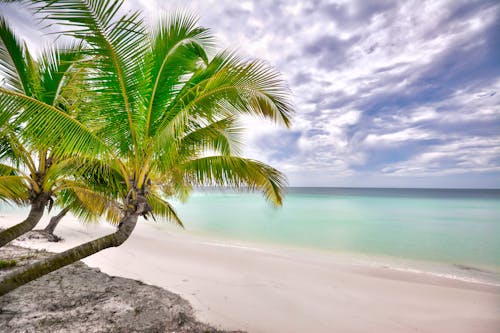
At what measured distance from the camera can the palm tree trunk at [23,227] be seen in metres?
2.95

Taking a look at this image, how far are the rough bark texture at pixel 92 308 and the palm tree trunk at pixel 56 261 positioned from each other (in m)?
1.08

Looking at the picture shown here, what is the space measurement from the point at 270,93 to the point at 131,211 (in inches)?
88.8

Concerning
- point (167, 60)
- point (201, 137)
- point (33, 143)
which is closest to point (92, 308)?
point (33, 143)

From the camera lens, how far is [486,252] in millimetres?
9820

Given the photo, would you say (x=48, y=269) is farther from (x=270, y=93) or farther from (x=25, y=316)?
(x=270, y=93)

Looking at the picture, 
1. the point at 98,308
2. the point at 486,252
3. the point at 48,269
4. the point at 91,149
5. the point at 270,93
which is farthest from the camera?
the point at 486,252

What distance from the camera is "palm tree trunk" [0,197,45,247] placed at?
9.67 ft

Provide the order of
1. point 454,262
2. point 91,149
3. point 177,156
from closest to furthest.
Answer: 1. point 91,149
2. point 177,156
3. point 454,262

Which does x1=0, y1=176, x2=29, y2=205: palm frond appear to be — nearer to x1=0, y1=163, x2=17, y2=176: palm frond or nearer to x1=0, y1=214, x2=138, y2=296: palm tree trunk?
x1=0, y1=163, x2=17, y2=176: palm frond

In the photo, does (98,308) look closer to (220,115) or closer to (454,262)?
(220,115)

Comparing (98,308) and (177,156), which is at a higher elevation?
(177,156)

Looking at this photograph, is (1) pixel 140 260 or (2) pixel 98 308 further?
(1) pixel 140 260

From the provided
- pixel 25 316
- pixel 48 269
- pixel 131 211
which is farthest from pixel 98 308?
pixel 131 211

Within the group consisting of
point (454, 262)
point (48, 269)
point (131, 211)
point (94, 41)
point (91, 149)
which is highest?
point (94, 41)
